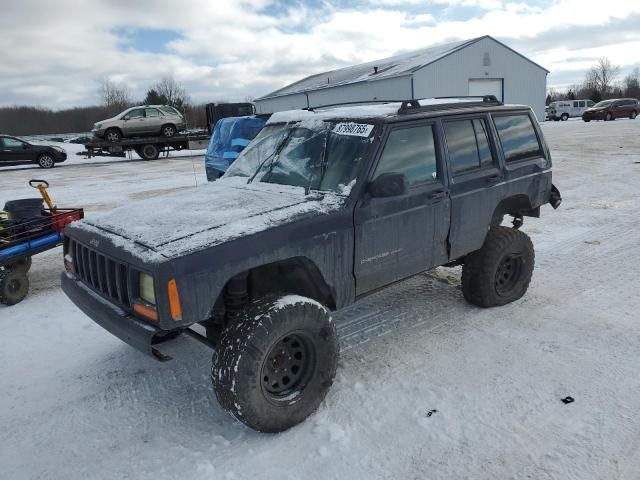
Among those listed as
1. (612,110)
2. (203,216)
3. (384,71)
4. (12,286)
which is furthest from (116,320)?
(612,110)

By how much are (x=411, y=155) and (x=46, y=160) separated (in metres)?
21.4

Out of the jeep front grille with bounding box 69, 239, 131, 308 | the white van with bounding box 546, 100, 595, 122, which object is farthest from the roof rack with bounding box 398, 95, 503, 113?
the white van with bounding box 546, 100, 595, 122

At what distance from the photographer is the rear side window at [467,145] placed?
410cm

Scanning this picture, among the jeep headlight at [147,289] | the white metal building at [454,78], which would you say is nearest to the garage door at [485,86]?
the white metal building at [454,78]

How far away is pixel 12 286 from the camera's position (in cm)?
539

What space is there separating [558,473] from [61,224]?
5.54m

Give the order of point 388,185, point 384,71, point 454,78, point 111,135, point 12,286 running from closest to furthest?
1. point 388,185
2. point 12,286
3. point 111,135
4. point 454,78
5. point 384,71

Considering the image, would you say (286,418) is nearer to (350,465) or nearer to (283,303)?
(350,465)

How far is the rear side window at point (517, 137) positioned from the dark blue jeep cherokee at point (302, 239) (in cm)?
2

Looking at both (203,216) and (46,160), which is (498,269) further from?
(46,160)

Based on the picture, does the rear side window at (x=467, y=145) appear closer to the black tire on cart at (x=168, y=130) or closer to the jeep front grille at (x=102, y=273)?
the jeep front grille at (x=102, y=273)

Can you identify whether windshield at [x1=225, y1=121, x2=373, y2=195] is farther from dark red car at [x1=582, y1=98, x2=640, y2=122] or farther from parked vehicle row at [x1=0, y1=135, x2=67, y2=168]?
dark red car at [x1=582, y1=98, x2=640, y2=122]

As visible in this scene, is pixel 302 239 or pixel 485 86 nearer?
pixel 302 239

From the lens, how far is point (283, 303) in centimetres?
302
